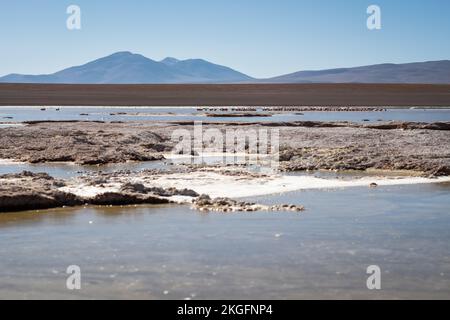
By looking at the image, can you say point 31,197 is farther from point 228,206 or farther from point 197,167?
point 197,167

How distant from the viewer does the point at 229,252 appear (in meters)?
7.41

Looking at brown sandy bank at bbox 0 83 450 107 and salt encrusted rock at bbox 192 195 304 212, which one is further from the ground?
brown sandy bank at bbox 0 83 450 107

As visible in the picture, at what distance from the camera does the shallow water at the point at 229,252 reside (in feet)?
20.4

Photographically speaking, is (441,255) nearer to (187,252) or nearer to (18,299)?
(187,252)

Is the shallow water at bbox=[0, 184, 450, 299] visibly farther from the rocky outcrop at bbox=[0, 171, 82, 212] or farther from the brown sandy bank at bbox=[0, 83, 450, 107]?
the brown sandy bank at bbox=[0, 83, 450, 107]

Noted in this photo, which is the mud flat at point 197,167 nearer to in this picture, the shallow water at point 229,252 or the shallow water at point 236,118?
the shallow water at point 229,252

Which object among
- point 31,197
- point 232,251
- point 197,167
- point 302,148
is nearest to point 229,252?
point 232,251

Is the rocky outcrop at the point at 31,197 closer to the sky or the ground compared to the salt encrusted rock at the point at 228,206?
closer to the sky

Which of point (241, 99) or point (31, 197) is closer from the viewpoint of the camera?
point (31, 197)

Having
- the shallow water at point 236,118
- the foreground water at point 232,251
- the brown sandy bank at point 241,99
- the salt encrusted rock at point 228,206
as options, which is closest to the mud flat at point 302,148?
the foreground water at point 232,251

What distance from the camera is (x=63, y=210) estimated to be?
978 centimetres

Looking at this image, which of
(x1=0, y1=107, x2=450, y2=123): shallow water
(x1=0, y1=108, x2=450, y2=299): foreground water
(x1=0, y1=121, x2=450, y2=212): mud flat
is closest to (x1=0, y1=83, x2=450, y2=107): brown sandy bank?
(x1=0, y1=107, x2=450, y2=123): shallow water

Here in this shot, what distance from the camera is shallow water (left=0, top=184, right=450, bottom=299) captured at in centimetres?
620

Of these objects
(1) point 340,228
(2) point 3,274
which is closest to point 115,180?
(1) point 340,228
